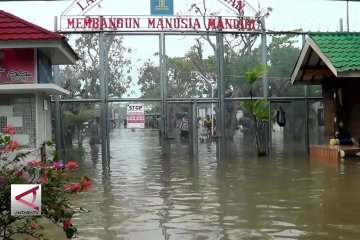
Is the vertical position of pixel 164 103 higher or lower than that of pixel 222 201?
higher

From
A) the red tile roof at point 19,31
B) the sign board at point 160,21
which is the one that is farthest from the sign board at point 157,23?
the red tile roof at point 19,31

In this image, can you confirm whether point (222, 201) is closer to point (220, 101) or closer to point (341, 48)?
point (341, 48)

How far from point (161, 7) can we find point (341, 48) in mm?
6646

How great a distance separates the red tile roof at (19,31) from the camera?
37.2ft

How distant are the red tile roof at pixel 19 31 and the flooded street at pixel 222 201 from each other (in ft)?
11.5

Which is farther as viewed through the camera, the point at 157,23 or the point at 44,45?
the point at 157,23

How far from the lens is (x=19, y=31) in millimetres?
11570

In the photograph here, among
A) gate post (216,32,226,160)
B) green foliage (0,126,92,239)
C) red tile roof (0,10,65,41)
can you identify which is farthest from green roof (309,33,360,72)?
green foliage (0,126,92,239)

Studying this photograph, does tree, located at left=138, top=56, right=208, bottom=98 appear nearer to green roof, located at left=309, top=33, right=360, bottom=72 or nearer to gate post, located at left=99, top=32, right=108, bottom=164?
gate post, located at left=99, top=32, right=108, bottom=164

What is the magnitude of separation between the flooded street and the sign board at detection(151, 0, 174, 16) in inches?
242

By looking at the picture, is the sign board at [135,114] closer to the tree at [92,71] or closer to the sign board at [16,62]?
the tree at [92,71]

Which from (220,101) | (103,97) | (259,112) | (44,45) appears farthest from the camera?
(220,101)

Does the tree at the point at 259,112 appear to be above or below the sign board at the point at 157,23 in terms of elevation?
below

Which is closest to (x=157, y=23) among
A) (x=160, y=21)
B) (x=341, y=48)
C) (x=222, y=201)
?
(x=160, y=21)
